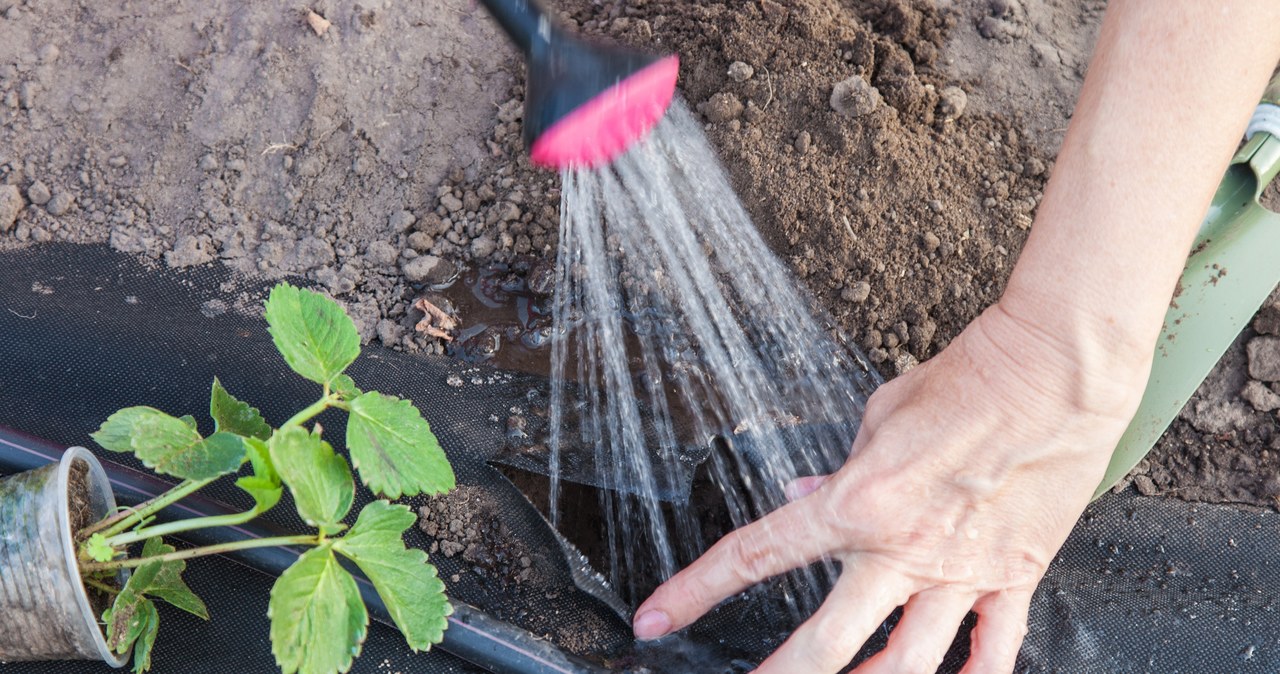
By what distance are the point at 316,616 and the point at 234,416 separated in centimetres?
30

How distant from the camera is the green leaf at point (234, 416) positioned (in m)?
1.13

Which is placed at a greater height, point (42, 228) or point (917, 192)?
point (42, 228)

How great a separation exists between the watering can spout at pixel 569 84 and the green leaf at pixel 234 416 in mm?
474

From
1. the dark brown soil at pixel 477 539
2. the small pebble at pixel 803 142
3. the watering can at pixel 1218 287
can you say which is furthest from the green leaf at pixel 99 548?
the watering can at pixel 1218 287

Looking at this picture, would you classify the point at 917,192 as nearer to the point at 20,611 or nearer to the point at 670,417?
the point at 670,417

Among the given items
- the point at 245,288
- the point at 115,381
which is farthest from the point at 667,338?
the point at 115,381

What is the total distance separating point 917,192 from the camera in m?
1.65

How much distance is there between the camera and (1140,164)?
1148 mm

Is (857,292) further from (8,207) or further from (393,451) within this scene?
(8,207)

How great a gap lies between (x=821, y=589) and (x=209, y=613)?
84cm

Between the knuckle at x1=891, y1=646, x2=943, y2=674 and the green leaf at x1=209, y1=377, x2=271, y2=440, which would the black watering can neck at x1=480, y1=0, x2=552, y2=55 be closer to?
the green leaf at x1=209, y1=377, x2=271, y2=440

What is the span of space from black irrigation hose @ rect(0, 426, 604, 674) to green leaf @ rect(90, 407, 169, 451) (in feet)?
0.77

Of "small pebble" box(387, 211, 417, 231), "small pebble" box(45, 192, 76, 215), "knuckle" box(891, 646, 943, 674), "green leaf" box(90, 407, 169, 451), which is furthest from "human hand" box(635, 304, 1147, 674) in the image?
"small pebble" box(45, 192, 76, 215)

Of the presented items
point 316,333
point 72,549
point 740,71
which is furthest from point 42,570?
point 740,71
